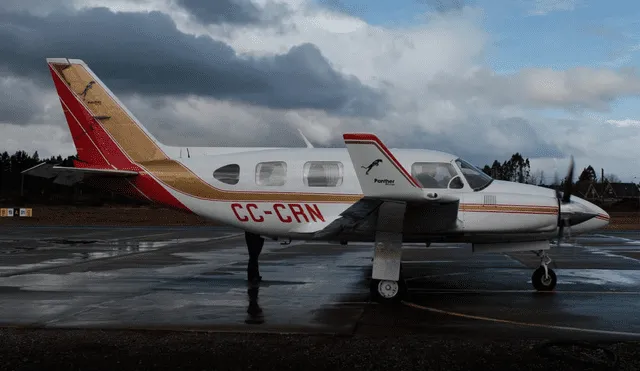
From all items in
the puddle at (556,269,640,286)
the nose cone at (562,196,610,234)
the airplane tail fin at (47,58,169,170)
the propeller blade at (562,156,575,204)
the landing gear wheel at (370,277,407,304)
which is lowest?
the puddle at (556,269,640,286)

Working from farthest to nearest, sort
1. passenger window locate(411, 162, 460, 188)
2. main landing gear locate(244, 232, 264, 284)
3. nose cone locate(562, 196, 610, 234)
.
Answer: main landing gear locate(244, 232, 264, 284), passenger window locate(411, 162, 460, 188), nose cone locate(562, 196, 610, 234)

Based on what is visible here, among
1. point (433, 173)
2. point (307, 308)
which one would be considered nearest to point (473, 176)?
point (433, 173)

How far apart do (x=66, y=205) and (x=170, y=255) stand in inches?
2367

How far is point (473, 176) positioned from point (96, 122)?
8.82 metres

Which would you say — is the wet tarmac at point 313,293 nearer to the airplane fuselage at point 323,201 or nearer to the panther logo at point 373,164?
the airplane fuselage at point 323,201

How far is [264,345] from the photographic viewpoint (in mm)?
8109

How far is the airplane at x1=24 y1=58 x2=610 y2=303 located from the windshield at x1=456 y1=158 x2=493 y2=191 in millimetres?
24

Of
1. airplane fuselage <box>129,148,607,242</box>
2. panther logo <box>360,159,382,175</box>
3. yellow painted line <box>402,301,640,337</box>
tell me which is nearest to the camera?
yellow painted line <box>402,301,640,337</box>

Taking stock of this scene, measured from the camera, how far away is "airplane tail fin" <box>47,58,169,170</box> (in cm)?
1484

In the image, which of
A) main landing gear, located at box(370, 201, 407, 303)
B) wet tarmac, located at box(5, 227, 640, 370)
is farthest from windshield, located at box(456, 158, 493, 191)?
wet tarmac, located at box(5, 227, 640, 370)

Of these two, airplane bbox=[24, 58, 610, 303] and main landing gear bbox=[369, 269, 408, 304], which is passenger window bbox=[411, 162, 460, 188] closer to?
airplane bbox=[24, 58, 610, 303]

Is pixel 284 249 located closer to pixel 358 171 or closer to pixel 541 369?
pixel 358 171

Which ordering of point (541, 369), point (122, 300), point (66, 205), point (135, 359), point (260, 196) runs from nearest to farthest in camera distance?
point (541, 369), point (135, 359), point (122, 300), point (260, 196), point (66, 205)

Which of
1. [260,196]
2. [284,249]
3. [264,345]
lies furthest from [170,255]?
[264,345]
